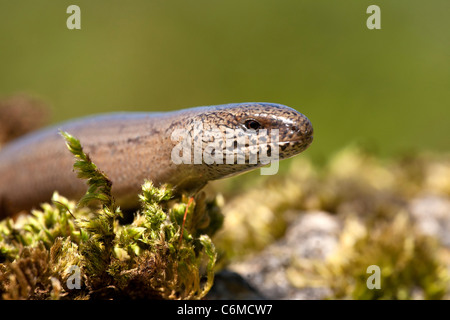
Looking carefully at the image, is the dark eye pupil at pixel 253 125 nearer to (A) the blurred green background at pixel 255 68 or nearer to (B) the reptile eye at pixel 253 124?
(B) the reptile eye at pixel 253 124

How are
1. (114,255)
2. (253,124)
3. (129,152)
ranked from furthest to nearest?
(129,152), (253,124), (114,255)

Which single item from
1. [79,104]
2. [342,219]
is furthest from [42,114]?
[79,104]

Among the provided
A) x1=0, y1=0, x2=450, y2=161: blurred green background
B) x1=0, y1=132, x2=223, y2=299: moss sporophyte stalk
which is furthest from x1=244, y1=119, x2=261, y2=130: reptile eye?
x1=0, y1=0, x2=450, y2=161: blurred green background

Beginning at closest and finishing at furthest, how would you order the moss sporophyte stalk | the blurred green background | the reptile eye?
the moss sporophyte stalk
the reptile eye
the blurred green background

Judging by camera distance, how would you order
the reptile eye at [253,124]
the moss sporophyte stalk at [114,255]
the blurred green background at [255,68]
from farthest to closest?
the blurred green background at [255,68], the reptile eye at [253,124], the moss sporophyte stalk at [114,255]

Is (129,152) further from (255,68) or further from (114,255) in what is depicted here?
(255,68)

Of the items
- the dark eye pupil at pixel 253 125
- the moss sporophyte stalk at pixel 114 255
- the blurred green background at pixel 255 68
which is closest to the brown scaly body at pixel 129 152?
the dark eye pupil at pixel 253 125

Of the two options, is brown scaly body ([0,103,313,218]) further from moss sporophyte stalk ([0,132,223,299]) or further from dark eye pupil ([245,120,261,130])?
moss sporophyte stalk ([0,132,223,299])

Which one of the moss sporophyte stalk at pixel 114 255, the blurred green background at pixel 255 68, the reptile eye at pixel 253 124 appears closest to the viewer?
the moss sporophyte stalk at pixel 114 255

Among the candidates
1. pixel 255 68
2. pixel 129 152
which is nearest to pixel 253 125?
pixel 129 152
